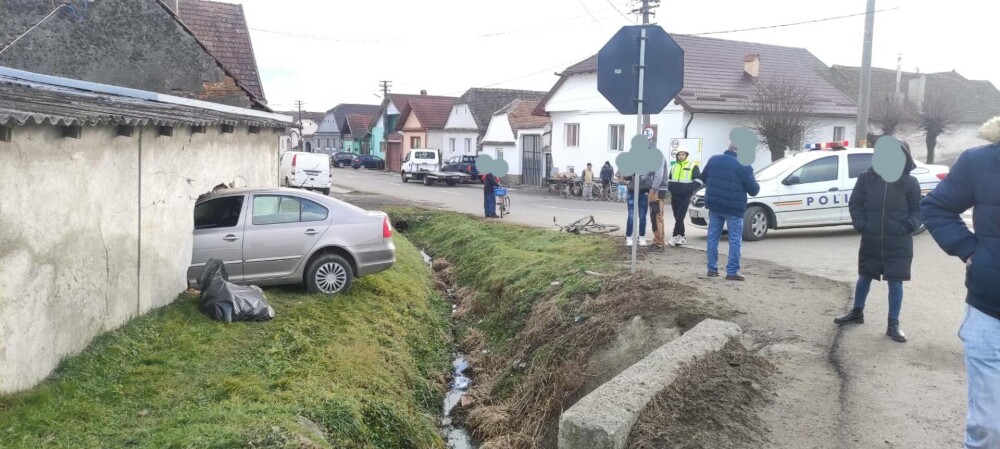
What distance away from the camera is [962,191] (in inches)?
152

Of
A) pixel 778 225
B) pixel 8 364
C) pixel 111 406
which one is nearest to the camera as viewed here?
pixel 8 364

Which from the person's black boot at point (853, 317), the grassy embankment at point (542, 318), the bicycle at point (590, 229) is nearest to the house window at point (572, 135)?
the bicycle at point (590, 229)

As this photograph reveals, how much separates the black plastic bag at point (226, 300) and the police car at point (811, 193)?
8262mm

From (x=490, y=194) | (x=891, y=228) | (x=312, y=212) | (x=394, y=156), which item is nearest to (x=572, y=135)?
(x=490, y=194)

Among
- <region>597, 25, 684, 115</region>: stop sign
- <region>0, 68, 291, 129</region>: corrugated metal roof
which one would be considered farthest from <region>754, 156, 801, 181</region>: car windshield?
<region>0, 68, 291, 129</region>: corrugated metal roof

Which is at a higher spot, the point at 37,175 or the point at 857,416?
the point at 37,175

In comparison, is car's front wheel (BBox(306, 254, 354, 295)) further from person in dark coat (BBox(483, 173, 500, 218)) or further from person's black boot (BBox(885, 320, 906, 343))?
person in dark coat (BBox(483, 173, 500, 218))

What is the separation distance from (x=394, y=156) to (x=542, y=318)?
182ft

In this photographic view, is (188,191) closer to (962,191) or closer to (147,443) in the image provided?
(147,443)

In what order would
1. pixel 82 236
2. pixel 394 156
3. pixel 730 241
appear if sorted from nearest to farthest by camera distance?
pixel 82 236
pixel 730 241
pixel 394 156

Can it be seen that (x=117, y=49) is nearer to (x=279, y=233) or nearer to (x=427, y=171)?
(x=279, y=233)

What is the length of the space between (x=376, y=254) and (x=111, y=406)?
→ 4.78 metres

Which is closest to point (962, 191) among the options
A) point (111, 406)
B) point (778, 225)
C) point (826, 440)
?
point (826, 440)

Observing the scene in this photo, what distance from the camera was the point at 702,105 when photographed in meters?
28.3
